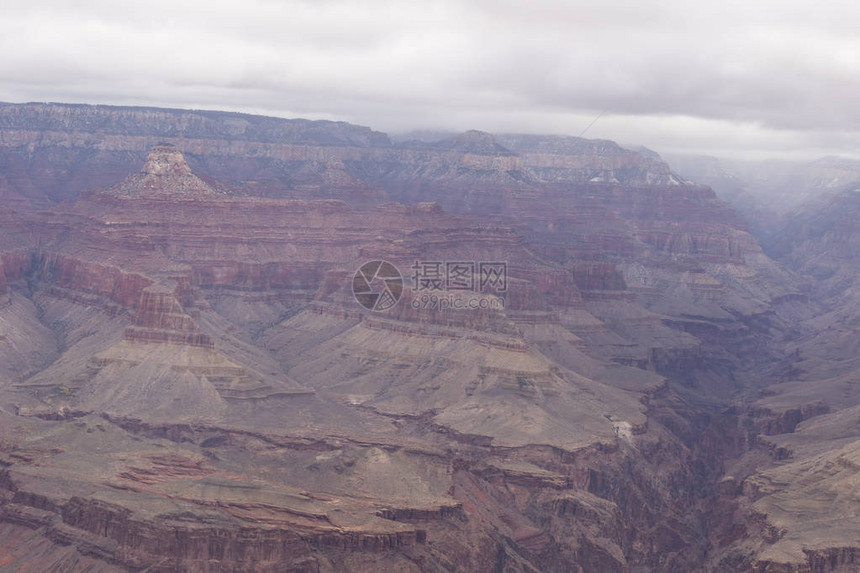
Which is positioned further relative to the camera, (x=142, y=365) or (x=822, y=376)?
(x=822, y=376)

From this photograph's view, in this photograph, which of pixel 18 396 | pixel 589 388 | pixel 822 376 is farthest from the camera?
pixel 822 376

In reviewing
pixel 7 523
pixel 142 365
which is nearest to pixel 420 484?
pixel 7 523

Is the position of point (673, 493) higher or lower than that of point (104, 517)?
lower

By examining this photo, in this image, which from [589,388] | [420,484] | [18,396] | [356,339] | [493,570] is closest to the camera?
[493,570]

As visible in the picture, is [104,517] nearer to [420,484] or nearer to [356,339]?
[420,484]

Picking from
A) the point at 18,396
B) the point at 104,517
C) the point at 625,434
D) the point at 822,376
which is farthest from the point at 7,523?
the point at 822,376

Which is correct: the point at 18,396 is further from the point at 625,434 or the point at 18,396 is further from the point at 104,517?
the point at 625,434

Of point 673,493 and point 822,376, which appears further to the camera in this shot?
point 822,376

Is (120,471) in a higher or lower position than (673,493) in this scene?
higher

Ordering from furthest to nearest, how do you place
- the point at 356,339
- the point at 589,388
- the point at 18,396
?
the point at 356,339
the point at 589,388
the point at 18,396
